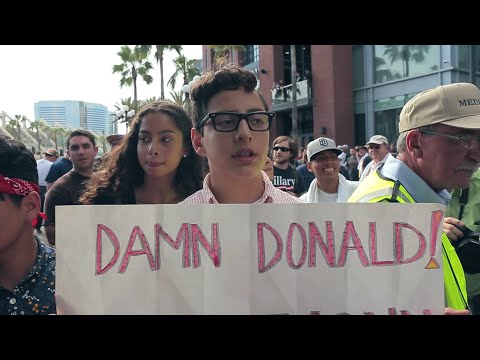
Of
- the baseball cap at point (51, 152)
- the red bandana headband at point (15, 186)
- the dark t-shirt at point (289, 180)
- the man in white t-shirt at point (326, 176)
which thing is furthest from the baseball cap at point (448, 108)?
the baseball cap at point (51, 152)

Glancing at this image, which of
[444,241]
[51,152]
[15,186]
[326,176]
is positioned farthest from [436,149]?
[51,152]

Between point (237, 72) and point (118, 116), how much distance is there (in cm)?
96

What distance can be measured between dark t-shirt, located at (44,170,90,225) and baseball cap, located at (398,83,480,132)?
1923mm

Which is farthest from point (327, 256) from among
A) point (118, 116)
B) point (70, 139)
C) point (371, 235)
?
point (70, 139)

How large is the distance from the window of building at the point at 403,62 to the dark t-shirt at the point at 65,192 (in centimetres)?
1393

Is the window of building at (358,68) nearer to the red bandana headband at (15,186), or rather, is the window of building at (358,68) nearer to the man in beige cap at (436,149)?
the man in beige cap at (436,149)

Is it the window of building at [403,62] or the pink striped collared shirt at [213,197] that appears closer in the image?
the pink striped collared shirt at [213,197]

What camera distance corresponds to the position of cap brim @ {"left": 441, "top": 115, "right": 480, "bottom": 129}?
4.97 feet

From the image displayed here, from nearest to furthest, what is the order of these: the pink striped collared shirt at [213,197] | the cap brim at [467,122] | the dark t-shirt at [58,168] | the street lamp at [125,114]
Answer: the cap brim at [467,122] < the pink striped collared shirt at [213,197] < the street lamp at [125,114] < the dark t-shirt at [58,168]

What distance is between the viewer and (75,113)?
7.63 ft

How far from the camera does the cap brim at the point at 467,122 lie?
1515 millimetres

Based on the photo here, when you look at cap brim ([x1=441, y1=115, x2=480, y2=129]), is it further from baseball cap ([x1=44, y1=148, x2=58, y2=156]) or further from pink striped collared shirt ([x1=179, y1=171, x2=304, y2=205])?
baseball cap ([x1=44, y1=148, x2=58, y2=156])

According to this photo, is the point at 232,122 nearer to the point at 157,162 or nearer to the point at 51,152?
the point at 157,162

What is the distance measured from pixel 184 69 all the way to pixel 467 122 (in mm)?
1924
